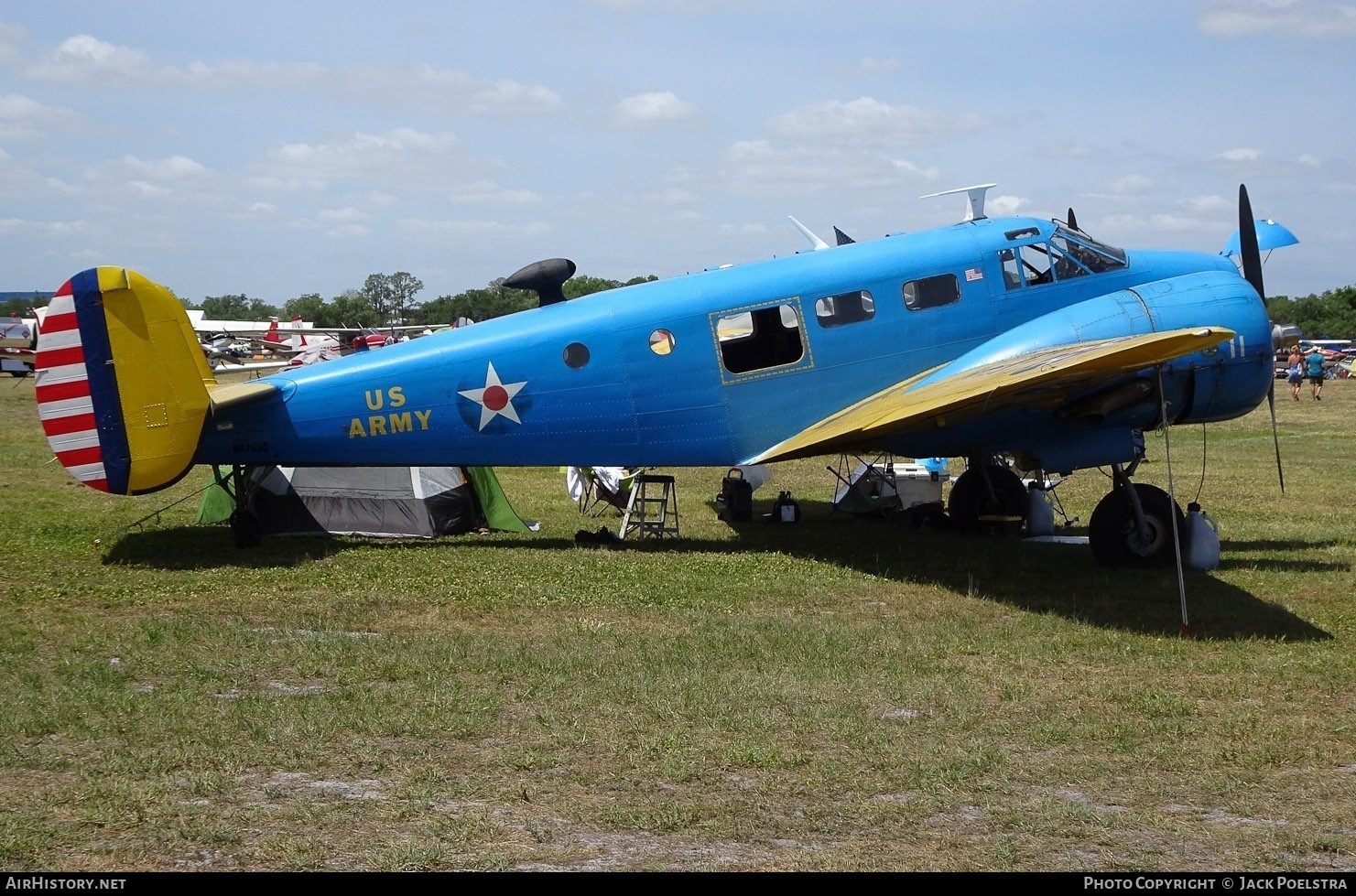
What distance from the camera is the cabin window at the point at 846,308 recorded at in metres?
12.5

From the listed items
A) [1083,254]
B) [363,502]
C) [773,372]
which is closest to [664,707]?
[773,372]

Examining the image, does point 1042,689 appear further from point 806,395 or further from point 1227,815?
point 806,395

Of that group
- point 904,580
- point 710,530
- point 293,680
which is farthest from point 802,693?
point 710,530

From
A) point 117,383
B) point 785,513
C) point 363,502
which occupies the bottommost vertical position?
point 785,513

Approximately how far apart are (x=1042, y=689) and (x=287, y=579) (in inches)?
270

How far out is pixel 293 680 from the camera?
804 centimetres

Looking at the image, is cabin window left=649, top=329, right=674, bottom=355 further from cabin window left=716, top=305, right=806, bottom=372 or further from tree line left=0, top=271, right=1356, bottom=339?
tree line left=0, top=271, right=1356, bottom=339

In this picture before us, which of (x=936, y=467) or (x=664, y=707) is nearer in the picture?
(x=664, y=707)

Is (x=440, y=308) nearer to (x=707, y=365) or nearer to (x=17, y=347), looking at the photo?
(x=17, y=347)

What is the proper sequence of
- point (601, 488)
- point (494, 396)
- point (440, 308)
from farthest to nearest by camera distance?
point (440, 308)
point (601, 488)
point (494, 396)

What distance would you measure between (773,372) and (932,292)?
1839mm

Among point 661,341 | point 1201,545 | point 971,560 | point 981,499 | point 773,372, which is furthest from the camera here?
point 981,499

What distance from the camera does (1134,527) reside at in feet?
39.8

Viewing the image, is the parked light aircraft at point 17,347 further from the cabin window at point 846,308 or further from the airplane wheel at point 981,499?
the cabin window at point 846,308
